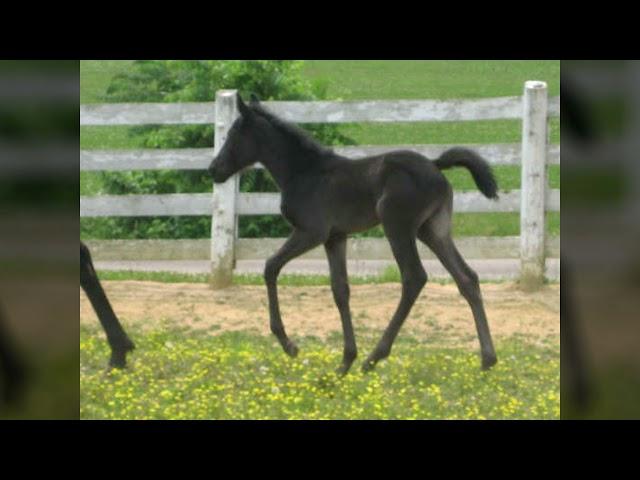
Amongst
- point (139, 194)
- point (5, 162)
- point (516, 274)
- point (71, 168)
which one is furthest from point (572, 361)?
point (139, 194)

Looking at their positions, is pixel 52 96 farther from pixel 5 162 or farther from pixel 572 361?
pixel 572 361

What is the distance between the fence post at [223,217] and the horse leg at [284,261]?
2534 mm

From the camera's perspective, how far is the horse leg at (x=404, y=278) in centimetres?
473

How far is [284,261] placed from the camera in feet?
16.6

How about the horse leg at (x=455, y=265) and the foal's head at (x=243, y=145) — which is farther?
the foal's head at (x=243, y=145)

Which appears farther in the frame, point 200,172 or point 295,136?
point 200,172

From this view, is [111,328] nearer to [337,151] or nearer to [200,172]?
[337,151]

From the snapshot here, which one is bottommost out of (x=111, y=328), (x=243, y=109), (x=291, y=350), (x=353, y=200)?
(x=291, y=350)

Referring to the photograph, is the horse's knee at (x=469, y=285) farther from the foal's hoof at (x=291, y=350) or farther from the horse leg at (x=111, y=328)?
the horse leg at (x=111, y=328)

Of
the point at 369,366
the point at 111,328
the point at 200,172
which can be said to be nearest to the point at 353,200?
the point at 369,366

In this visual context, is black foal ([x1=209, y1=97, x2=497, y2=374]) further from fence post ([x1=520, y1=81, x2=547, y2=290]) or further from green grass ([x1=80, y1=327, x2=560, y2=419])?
fence post ([x1=520, y1=81, x2=547, y2=290])

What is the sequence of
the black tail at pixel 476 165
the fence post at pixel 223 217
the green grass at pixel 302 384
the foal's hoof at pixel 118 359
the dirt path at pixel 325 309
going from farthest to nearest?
1. the fence post at pixel 223 217
2. the dirt path at pixel 325 309
3. the black tail at pixel 476 165
4. the foal's hoof at pixel 118 359
5. the green grass at pixel 302 384

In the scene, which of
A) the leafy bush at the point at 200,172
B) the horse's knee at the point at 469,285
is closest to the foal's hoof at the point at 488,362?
the horse's knee at the point at 469,285

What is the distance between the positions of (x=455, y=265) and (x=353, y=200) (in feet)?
1.82
